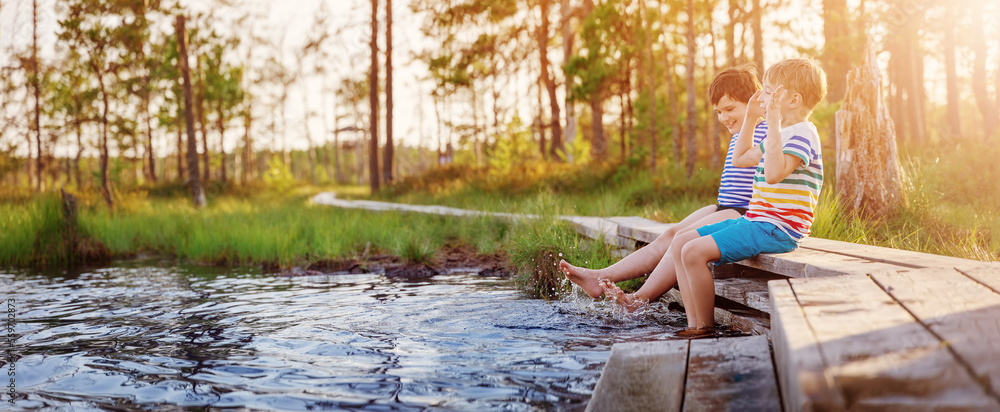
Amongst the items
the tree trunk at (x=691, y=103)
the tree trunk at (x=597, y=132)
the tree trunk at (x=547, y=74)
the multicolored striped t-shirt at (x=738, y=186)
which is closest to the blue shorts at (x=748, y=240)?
the multicolored striped t-shirt at (x=738, y=186)

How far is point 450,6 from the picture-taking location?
20.4m

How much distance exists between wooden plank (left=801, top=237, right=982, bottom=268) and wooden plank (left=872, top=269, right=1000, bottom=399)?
33cm

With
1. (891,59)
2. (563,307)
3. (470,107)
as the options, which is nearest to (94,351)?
(563,307)

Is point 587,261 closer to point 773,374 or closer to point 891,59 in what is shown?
point 773,374

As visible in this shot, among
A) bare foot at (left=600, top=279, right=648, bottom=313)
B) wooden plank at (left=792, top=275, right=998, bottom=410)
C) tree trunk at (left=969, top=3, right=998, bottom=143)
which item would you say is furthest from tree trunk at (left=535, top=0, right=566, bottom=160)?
wooden plank at (left=792, top=275, right=998, bottom=410)

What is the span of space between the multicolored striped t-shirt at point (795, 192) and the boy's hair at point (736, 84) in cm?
78

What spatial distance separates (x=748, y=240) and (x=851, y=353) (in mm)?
1928

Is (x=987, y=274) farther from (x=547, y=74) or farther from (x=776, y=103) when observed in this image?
(x=547, y=74)

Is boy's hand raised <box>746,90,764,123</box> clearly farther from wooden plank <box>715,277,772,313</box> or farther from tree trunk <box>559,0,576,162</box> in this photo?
tree trunk <box>559,0,576,162</box>

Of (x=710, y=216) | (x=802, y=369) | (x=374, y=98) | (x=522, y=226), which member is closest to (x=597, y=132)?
(x=374, y=98)

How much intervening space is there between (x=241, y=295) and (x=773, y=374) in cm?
500

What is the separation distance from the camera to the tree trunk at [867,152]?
20.8 feet

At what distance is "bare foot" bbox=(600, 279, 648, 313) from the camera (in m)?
4.23

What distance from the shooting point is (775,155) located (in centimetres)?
344
